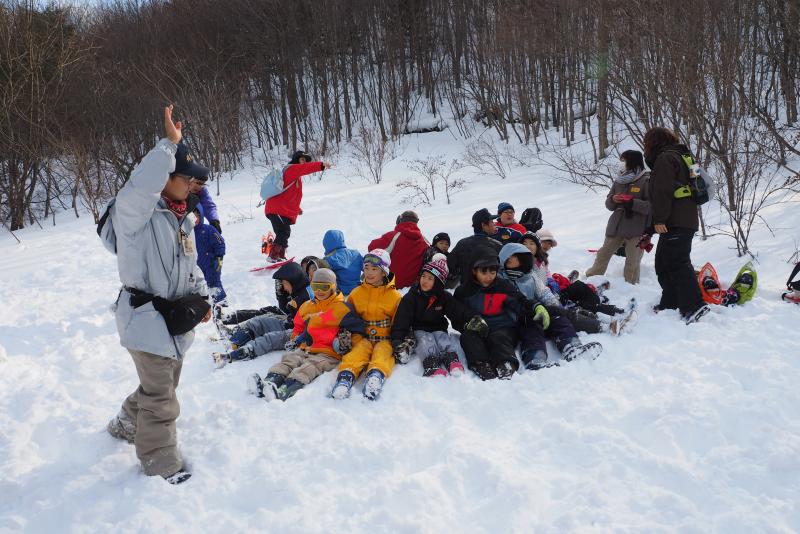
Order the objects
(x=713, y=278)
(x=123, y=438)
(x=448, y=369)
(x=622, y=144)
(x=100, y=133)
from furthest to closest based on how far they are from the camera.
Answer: (x=100, y=133)
(x=622, y=144)
(x=713, y=278)
(x=448, y=369)
(x=123, y=438)

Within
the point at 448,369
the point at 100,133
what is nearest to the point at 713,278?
the point at 448,369

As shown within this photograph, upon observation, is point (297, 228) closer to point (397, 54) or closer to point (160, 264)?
point (160, 264)

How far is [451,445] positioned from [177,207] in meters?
1.89

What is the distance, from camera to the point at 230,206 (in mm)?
14078

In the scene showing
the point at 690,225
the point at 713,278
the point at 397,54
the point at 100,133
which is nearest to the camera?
the point at 690,225

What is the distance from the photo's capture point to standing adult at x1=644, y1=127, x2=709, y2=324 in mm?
4309

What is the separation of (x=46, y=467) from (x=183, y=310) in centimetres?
120

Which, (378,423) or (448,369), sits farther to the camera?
(448,369)

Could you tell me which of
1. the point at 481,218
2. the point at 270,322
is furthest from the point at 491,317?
the point at 270,322

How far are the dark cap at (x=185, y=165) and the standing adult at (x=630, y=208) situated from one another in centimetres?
437

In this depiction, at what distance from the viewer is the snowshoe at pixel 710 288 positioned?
4669mm

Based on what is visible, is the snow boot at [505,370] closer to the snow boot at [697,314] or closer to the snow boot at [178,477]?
the snow boot at [697,314]

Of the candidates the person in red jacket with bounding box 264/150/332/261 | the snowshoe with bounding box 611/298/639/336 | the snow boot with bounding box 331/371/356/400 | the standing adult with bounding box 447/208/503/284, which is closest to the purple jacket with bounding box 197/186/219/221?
the person in red jacket with bounding box 264/150/332/261

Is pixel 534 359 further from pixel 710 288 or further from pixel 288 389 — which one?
pixel 710 288
